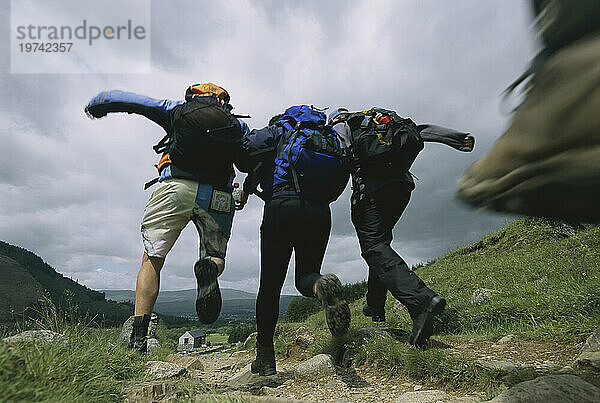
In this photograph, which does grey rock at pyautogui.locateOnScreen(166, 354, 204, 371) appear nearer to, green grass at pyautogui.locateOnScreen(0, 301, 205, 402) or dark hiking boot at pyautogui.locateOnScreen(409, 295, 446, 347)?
green grass at pyautogui.locateOnScreen(0, 301, 205, 402)

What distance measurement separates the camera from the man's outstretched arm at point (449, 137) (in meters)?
3.97

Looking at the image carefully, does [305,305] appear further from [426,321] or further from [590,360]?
[590,360]

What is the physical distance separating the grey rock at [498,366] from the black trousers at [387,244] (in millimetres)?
622

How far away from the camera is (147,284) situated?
353 centimetres

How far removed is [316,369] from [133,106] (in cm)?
310

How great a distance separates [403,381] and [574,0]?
277cm

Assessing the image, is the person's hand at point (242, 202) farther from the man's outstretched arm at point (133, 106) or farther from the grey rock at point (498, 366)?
the grey rock at point (498, 366)

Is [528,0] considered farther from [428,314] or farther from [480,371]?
[428,314]

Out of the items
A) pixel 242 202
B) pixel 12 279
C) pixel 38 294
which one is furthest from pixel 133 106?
pixel 12 279

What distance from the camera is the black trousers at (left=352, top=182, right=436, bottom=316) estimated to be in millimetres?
3309

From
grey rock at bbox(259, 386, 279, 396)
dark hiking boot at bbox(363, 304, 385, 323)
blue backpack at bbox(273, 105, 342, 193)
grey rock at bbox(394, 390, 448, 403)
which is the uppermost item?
blue backpack at bbox(273, 105, 342, 193)

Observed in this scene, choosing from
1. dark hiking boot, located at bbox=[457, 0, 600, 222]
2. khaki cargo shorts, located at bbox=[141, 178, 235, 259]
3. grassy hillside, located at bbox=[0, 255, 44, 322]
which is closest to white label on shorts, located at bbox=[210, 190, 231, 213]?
khaki cargo shorts, located at bbox=[141, 178, 235, 259]

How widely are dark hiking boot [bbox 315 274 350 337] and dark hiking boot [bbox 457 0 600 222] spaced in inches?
68.8

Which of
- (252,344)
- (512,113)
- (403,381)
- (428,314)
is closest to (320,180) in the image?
(428,314)
